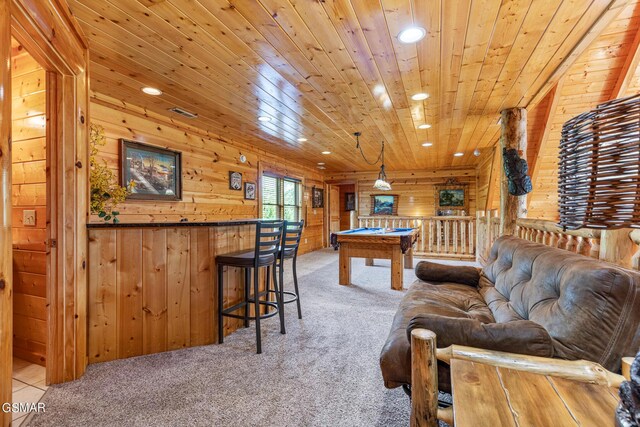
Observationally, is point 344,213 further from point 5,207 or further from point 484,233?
point 5,207

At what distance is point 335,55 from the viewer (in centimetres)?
247

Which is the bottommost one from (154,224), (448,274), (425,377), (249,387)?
(249,387)

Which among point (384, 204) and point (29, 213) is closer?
point (29, 213)

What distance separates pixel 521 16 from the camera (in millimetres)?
1985

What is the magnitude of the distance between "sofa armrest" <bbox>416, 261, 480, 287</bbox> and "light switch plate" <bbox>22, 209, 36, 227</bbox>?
321 cm

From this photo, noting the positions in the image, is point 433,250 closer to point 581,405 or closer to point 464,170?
point 464,170

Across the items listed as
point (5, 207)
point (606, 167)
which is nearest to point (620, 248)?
point (606, 167)

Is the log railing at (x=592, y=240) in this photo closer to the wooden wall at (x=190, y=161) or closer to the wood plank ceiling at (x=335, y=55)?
the wood plank ceiling at (x=335, y=55)

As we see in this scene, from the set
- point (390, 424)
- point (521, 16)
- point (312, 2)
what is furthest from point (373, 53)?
point (390, 424)

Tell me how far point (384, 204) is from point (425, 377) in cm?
853

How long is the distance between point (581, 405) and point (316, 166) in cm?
778

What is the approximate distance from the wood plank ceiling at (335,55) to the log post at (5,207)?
891 mm

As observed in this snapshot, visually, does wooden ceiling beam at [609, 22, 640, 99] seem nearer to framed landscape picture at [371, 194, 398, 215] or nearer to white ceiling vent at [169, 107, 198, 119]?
white ceiling vent at [169, 107, 198, 119]

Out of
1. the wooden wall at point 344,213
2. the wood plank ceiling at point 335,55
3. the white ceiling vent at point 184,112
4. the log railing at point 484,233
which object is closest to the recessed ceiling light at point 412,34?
the wood plank ceiling at point 335,55
